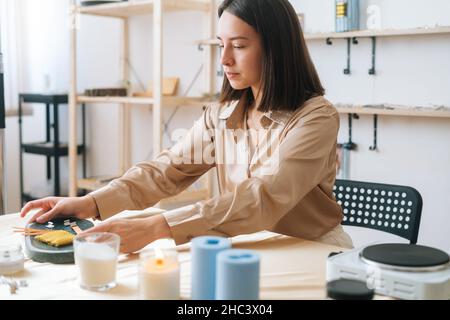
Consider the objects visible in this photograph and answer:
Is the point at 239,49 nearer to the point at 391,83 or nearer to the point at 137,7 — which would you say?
the point at 391,83

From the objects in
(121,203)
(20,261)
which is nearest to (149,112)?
(121,203)

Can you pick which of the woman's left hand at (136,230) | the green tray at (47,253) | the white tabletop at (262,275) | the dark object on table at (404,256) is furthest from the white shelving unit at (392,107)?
the green tray at (47,253)

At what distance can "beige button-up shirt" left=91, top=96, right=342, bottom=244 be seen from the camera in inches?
57.7

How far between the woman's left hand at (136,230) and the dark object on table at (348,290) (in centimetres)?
46

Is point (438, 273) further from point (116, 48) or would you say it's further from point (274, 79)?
point (116, 48)

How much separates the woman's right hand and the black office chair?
30.6 inches

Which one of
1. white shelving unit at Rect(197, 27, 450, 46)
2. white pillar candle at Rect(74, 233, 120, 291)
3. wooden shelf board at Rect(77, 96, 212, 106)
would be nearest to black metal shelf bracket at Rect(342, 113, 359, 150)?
white shelving unit at Rect(197, 27, 450, 46)

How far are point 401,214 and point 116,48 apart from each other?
102 inches

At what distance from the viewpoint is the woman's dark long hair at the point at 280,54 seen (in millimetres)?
1714

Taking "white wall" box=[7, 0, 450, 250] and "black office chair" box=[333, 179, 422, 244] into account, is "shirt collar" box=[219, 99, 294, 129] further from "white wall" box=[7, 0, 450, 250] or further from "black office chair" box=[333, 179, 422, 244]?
"white wall" box=[7, 0, 450, 250]

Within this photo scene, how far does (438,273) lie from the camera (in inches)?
44.8

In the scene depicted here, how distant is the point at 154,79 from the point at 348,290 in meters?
2.32

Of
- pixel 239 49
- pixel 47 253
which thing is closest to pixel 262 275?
pixel 47 253

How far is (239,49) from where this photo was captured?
5.70 ft
